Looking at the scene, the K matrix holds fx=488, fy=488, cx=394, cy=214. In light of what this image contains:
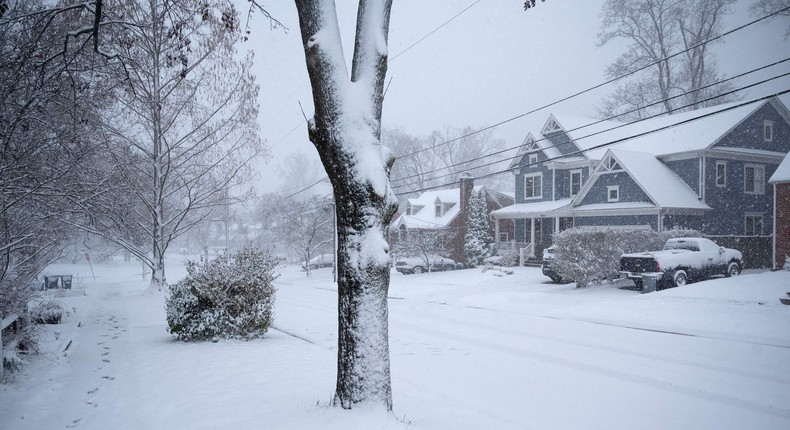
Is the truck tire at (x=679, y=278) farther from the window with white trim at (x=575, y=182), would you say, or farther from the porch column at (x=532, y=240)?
the window with white trim at (x=575, y=182)

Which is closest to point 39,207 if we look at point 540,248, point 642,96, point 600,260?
point 600,260

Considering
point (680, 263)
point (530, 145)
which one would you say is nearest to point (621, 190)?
point (530, 145)

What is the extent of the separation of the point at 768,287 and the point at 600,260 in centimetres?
562

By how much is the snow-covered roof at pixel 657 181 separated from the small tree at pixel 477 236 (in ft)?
33.5

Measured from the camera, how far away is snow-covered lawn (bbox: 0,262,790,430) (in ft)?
19.1

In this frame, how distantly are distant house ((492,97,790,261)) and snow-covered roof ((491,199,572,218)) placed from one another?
101 millimetres

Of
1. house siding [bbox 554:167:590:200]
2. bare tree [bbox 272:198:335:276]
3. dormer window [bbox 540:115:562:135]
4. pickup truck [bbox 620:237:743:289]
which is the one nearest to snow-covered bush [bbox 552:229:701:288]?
pickup truck [bbox 620:237:743:289]

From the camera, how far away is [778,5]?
82.1 ft

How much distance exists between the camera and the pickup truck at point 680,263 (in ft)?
60.1

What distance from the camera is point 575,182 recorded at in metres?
34.0

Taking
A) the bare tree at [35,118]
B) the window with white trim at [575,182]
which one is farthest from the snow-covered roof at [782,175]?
the bare tree at [35,118]

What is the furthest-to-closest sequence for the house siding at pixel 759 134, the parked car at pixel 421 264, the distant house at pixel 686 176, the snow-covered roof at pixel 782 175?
the parked car at pixel 421 264
the house siding at pixel 759 134
the distant house at pixel 686 176
the snow-covered roof at pixel 782 175

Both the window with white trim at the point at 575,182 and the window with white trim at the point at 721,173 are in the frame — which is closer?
the window with white trim at the point at 721,173

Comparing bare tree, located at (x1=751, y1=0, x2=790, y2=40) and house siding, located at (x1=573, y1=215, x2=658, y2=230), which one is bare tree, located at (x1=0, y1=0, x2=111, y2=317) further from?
bare tree, located at (x1=751, y1=0, x2=790, y2=40)
